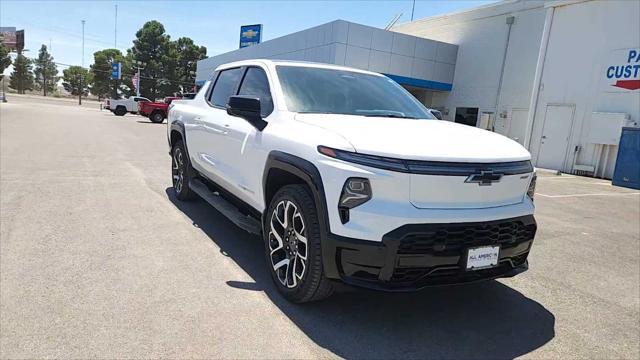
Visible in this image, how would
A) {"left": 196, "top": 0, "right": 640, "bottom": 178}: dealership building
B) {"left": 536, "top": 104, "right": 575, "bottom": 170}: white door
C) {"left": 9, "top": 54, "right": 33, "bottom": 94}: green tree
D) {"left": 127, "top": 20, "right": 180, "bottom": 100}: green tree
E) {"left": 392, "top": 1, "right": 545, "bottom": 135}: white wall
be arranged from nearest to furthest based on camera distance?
{"left": 196, "top": 0, "right": 640, "bottom": 178}: dealership building
{"left": 536, "top": 104, "right": 575, "bottom": 170}: white door
{"left": 392, "top": 1, "right": 545, "bottom": 135}: white wall
{"left": 127, "top": 20, "right": 180, "bottom": 100}: green tree
{"left": 9, "top": 54, "right": 33, "bottom": 94}: green tree

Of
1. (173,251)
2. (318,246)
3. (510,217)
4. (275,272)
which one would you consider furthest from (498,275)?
(173,251)

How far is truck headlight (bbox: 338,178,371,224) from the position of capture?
8.89 ft

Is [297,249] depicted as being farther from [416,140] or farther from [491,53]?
[491,53]

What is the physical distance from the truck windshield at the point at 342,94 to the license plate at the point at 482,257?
4.94ft

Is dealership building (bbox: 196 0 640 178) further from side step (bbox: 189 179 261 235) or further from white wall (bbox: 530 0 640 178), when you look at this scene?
side step (bbox: 189 179 261 235)

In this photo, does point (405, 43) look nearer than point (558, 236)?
No

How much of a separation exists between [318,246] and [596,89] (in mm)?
16416

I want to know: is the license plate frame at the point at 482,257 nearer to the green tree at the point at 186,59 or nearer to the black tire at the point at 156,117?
the black tire at the point at 156,117

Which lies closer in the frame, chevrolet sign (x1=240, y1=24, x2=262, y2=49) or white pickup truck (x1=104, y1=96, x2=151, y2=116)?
white pickup truck (x1=104, y1=96, x2=151, y2=116)

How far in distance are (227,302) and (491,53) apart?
2177cm

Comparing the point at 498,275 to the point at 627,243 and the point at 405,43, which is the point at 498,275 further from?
the point at 405,43

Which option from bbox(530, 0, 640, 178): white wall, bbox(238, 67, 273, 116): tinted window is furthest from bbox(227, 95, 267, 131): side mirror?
bbox(530, 0, 640, 178): white wall

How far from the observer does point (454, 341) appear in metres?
2.93

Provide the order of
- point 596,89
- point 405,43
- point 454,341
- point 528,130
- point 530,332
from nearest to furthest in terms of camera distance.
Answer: point 454,341 → point 530,332 → point 596,89 → point 528,130 → point 405,43
